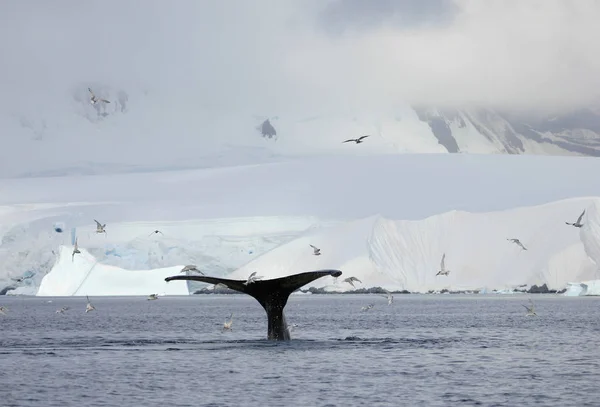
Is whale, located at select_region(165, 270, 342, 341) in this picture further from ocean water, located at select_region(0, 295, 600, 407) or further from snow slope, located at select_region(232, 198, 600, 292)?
snow slope, located at select_region(232, 198, 600, 292)

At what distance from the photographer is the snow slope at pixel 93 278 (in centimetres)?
15638

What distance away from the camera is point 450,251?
174875 millimetres

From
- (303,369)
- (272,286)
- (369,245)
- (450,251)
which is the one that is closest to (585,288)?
(450,251)

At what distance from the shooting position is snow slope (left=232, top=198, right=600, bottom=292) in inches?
6693

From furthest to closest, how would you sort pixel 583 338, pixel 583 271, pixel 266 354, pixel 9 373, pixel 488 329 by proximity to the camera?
pixel 583 271 < pixel 488 329 < pixel 583 338 < pixel 266 354 < pixel 9 373

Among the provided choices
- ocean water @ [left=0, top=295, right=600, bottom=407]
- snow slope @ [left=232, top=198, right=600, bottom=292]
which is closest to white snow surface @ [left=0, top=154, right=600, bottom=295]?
snow slope @ [left=232, top=198, right=600, bottom=292]

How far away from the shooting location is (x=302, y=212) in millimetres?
198875

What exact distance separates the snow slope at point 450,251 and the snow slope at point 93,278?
19917mm

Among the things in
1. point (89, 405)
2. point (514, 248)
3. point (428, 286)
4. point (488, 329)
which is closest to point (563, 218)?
point (514, 248)

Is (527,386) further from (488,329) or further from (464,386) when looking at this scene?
(488,329)

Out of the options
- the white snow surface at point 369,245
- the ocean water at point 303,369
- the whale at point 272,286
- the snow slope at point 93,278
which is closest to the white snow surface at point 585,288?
the white snow surface at point 369,245

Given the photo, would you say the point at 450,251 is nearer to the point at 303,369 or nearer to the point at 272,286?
the point at 272,286

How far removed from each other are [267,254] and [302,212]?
62.3ft

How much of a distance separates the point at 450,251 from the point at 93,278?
5450 centimetres
